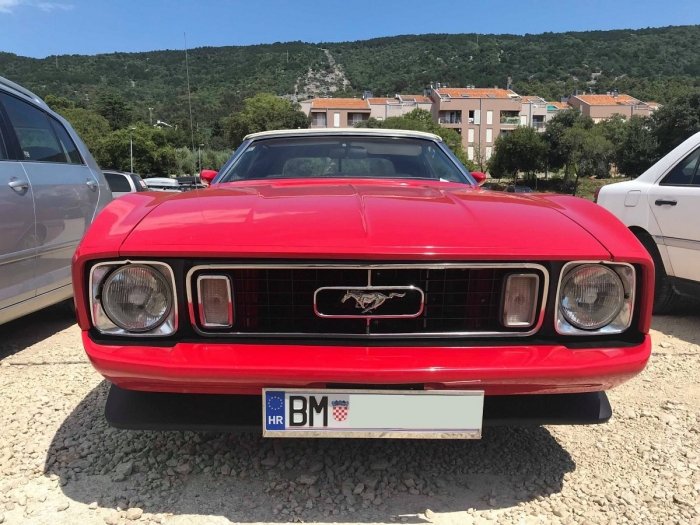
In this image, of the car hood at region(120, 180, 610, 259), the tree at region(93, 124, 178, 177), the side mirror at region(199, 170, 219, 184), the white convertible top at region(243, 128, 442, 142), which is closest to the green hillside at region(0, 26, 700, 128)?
the tree at region(93, 124, 178, 177)

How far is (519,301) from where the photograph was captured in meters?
1.68

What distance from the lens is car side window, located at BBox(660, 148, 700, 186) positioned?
3871 millimetres

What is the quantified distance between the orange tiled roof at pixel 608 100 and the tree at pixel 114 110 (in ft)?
228

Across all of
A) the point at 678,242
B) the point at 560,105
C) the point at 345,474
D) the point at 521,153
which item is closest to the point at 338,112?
the point at 521,153

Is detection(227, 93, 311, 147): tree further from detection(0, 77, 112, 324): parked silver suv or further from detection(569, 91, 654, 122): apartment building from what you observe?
detection(0, 77, 112, 324): parked silver suv

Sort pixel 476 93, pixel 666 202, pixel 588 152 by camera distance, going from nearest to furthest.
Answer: pixel 666 202
pixel 588 152
pixel 476 93

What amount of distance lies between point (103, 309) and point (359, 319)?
2.67 ft

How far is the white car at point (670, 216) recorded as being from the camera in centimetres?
380

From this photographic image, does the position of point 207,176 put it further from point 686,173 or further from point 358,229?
point 686,173

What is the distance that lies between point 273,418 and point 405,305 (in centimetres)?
55

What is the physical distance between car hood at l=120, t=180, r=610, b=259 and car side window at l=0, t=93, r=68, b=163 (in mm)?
2182

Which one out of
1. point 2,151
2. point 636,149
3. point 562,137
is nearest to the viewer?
point 2,151

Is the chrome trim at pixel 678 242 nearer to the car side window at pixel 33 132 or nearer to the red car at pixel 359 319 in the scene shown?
the red car at pixel 359 319

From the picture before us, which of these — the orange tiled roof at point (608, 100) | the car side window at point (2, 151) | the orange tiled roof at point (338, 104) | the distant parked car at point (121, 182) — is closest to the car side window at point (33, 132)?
the car side window at point (2, 151)
